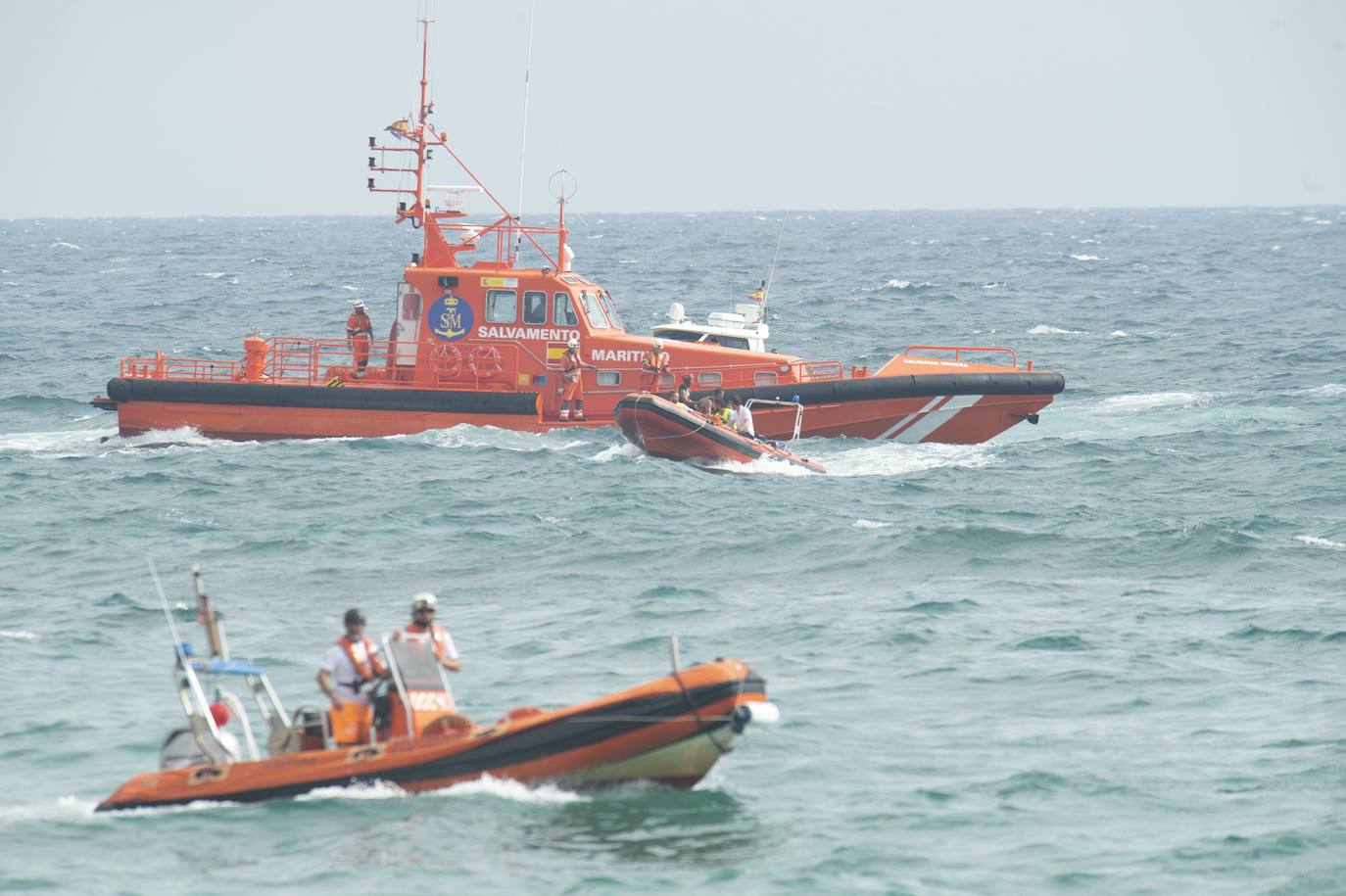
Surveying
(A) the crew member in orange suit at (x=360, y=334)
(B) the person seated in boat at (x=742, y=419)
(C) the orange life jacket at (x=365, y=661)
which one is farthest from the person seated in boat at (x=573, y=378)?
(C) the orange life jacket at (x=365, y=661)

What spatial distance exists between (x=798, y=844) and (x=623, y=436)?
1516 centimetres

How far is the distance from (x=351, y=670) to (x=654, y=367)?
15.0m

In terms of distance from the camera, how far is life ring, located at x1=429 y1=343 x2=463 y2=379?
27.9 metres

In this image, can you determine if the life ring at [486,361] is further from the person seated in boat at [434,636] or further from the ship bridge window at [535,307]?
the person seated in boat at [434,636]

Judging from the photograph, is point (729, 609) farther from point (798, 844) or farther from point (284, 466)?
point (284, 466)

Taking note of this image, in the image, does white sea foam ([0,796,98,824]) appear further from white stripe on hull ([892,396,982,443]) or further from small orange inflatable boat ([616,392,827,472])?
white stripe on hull ([892,396,982,443])

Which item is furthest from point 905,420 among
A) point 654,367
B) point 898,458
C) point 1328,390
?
point 1328,390

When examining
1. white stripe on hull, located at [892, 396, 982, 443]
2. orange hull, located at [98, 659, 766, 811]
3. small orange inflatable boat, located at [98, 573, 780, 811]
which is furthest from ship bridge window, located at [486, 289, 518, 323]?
orange hull, located at [98, 659, 766, 811]

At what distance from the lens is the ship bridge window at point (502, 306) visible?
90.3ft

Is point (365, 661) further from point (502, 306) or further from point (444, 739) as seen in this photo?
point (502, 306)

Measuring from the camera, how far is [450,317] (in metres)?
27.7

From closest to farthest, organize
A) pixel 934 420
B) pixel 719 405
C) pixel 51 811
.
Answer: pixel 51 811 → pixel 719 405 → pixel 934 420

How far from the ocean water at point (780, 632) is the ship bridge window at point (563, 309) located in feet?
5.85

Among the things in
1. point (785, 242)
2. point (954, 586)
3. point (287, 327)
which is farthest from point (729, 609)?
point (785, 242)
